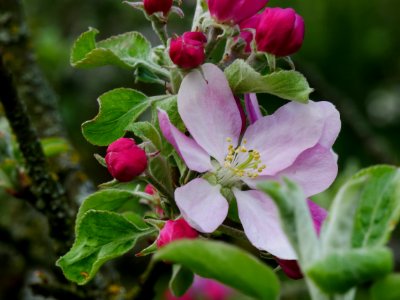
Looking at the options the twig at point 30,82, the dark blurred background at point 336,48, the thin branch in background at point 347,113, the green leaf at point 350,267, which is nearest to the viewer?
the green leaf at point 350,267

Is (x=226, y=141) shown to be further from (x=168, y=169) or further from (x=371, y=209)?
(x=371, y=209)

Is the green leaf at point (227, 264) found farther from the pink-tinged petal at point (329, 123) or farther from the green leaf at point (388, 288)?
the pink-tinged petal at point (329, 123)

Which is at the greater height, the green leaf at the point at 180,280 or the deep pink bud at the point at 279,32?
the deep pink bud at the point at 279,32

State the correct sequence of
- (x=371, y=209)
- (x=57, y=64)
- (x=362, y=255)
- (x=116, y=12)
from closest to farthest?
(x=362, y=255), (x=371, y=209), (x=57, y=64), (x=116, y=12)

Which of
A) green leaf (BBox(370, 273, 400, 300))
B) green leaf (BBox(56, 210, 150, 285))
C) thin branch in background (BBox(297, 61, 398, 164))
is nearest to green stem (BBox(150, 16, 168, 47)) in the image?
green leaf (BBox(56, 210, 150, 285))

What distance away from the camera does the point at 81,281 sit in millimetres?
922

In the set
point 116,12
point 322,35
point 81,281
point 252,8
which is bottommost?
point 322,35

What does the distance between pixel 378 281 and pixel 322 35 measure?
3769 mm

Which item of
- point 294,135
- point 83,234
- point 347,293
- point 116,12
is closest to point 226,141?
point 294,135

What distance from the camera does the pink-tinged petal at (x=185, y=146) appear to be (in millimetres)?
844

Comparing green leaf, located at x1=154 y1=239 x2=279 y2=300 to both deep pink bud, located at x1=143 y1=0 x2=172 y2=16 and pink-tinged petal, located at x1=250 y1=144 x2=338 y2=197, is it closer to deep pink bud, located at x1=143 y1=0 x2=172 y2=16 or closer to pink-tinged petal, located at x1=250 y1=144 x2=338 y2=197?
pink-tinged petal, located at x1=250 y1=144 x2=338 y2=197

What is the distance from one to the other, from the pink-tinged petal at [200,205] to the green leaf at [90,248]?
0.12 metres

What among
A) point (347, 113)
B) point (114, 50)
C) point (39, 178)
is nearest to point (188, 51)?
point (114, 50)

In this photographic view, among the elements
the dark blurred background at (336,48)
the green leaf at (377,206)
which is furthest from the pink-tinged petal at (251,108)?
the dark blurred background at (336,48)
